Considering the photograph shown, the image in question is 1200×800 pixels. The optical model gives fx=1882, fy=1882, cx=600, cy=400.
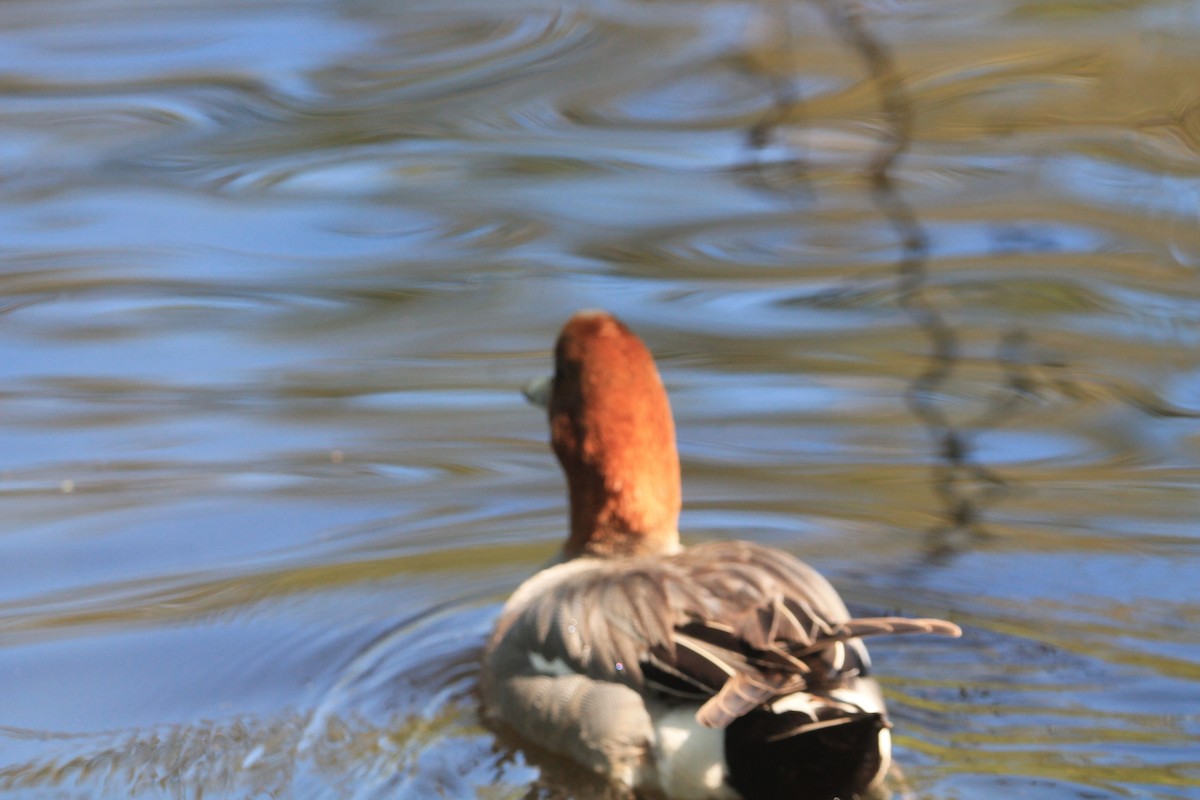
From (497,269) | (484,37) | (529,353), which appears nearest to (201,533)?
(529,353)

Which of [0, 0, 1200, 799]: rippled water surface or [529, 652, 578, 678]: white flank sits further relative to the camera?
[0, 0, 1200, 799]: rippled water surface

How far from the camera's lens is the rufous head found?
516 centimetres

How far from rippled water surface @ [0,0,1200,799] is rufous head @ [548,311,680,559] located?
Answer: 0.52m

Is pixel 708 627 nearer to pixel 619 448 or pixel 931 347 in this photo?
pixel 619 448

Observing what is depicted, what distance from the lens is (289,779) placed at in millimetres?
4410

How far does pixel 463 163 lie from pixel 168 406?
9.61 feet

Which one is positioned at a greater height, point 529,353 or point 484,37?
point 484,37

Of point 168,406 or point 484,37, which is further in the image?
point 484,37

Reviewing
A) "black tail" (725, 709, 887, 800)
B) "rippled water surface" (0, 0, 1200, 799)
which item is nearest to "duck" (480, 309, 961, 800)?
"black tail" (725, 709, 887, 800)

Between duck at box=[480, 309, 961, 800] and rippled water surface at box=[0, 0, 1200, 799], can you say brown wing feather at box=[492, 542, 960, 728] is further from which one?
rippled water surface at box=[0, 0, 1200, 799]

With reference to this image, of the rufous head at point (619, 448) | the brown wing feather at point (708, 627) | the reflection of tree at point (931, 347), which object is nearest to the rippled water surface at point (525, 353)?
the reflection of tree at point (931, 347)

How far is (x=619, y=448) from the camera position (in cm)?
516

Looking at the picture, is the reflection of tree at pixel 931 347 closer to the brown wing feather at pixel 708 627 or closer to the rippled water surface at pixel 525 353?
the rippled water surface at pixel 525 353

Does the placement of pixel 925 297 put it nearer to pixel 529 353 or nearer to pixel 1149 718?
pixel 529 353
